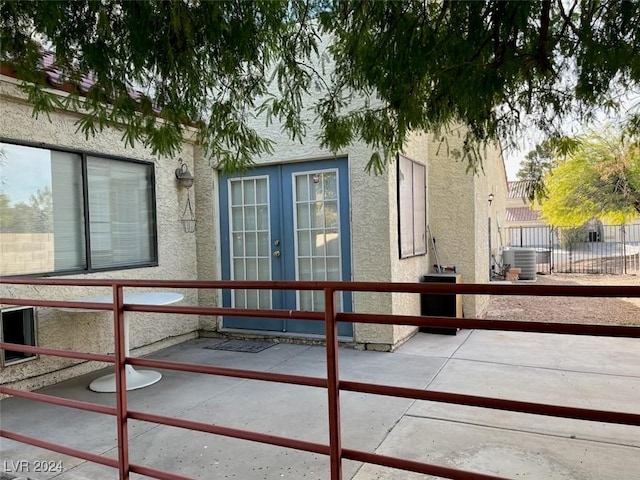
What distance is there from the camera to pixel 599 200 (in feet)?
49.4

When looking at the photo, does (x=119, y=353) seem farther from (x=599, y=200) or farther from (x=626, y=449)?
(x=599, y=200)

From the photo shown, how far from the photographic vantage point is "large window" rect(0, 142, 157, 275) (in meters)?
4.70

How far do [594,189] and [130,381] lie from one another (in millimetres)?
15256

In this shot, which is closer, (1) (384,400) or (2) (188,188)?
(1) (384,400)

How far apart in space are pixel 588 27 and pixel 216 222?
219 inches

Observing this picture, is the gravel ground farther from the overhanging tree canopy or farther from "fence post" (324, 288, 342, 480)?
"fence post" (324, 288, 342, 480)

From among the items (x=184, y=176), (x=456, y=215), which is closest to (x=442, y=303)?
(x=456, y=215)

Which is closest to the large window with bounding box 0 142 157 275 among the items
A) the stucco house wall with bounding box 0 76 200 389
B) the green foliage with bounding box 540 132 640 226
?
the stucco house wall with bounding box 0 76 200 389

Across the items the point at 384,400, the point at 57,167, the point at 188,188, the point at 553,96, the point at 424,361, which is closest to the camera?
the point at 553,96

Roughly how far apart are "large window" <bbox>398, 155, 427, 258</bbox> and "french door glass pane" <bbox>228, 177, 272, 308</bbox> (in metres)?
1.97

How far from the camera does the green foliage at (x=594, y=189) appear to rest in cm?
1321

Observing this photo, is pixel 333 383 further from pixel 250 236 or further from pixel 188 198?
pixel 188 198

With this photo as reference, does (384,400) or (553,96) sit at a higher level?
(553,96)

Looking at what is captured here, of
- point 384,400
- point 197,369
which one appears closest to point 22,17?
point 197,369
